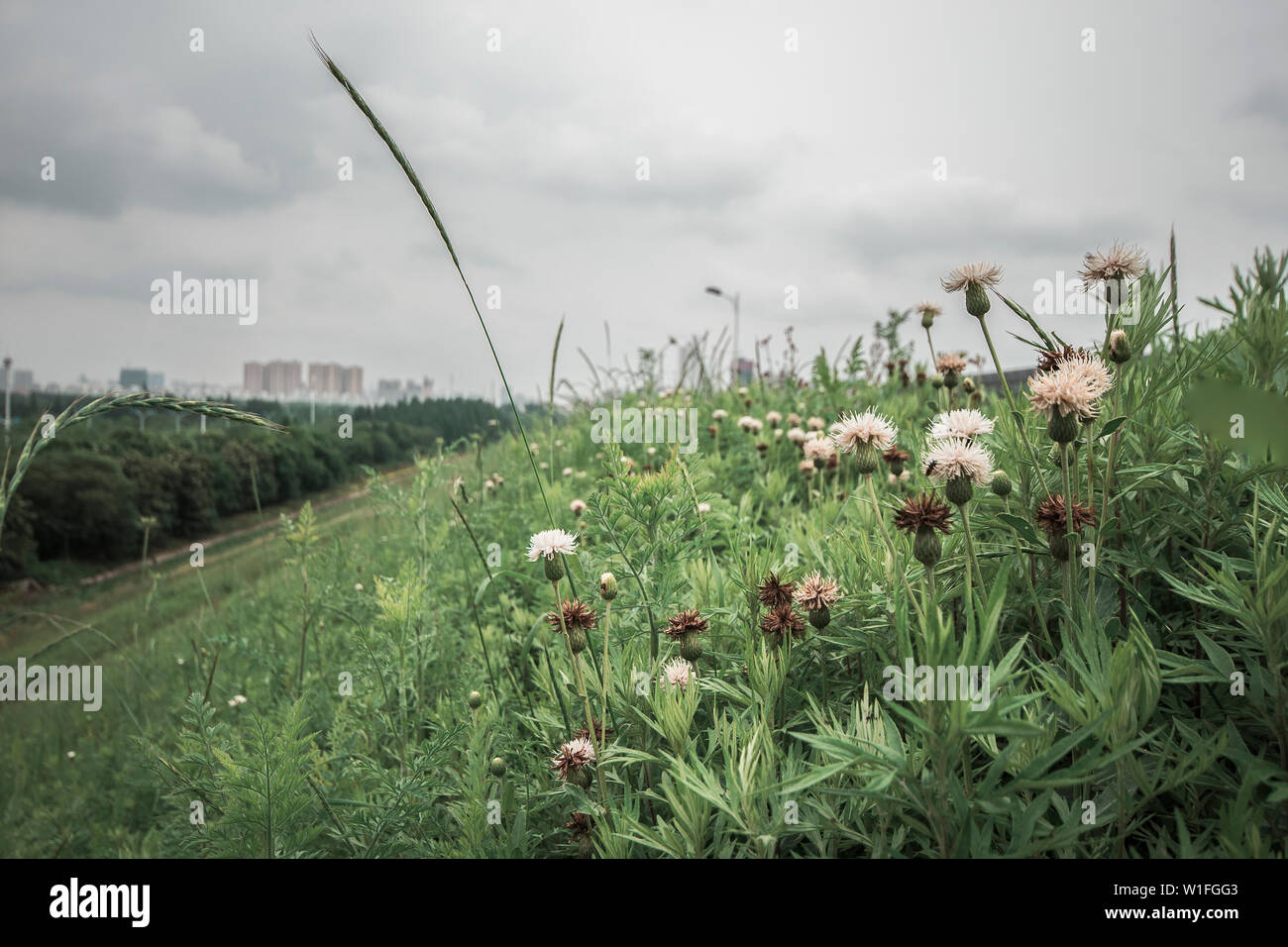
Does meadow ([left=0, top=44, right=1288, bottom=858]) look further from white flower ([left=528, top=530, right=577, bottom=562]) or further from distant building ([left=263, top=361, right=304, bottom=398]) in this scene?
distant building ([left=263, top=361, right=304, bottom=398])

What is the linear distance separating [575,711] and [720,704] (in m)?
0.38

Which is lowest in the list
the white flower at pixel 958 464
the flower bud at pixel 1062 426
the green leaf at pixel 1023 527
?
the green leaf at pixel 1023 527

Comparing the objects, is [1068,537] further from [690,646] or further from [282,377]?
[282,377]

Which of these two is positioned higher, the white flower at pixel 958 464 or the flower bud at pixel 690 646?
the white flower at pixel 958 464

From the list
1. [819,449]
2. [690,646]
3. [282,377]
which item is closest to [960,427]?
[690,646]

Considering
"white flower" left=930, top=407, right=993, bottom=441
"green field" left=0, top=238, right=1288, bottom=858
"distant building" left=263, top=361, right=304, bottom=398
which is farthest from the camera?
"distant building" left=263, top=361, right=304, bottom=398

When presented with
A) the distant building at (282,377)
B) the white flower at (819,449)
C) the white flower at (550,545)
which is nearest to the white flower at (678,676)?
the white flower at (550,545)

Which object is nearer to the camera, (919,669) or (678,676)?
(919,669)

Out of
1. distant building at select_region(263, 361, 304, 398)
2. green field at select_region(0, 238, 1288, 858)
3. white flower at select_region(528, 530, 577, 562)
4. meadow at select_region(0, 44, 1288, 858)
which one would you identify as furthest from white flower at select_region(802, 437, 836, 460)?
distant building at select_region(263, 361, 304, 398)

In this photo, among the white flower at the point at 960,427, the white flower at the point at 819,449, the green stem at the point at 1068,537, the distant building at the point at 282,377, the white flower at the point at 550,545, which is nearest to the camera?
the green stem at the point at 1068,537

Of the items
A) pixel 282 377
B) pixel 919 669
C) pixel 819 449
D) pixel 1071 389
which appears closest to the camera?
pixel 919 669

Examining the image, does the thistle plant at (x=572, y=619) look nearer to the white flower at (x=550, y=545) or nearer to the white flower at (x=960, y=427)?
the white flower at (x=550, y=545)
